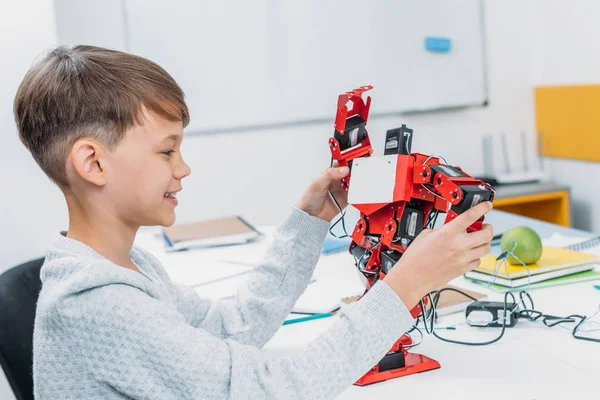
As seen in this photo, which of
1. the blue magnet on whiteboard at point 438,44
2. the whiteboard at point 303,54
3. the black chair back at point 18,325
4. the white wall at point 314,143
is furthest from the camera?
the blue magnet on whiteboard at point 438,44

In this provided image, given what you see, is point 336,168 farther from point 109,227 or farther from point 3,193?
point 3,193

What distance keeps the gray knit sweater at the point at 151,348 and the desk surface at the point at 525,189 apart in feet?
8.22

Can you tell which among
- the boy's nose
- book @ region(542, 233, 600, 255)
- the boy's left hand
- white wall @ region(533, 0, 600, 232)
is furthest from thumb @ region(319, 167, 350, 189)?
white wall @ region(533, 0, 600, 232)

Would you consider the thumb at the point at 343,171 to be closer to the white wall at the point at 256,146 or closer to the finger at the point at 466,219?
the finger at the point at 466,219

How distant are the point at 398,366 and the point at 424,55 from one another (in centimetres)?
259

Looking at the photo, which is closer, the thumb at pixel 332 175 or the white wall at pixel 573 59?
the thumb at pixel 332 175

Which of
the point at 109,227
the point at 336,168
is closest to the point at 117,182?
the point at 109,227

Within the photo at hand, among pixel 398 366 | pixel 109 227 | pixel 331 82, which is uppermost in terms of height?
pixel 331 82

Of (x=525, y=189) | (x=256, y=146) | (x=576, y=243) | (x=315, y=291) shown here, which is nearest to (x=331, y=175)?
(x=315, y=291)

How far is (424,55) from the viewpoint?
3.42 metres

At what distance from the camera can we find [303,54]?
320 centimetres

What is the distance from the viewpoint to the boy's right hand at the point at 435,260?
919 millimetres

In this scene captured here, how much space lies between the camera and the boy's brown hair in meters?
0.93

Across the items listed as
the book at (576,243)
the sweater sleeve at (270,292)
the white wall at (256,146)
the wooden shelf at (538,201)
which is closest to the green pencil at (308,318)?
the sweater sleeve at (270,292)
